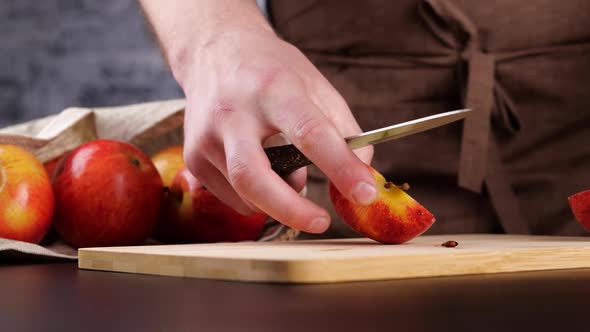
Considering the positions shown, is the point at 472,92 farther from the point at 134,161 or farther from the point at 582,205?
the point at 134,161

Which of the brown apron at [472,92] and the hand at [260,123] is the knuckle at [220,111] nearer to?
the hand at [260,123]

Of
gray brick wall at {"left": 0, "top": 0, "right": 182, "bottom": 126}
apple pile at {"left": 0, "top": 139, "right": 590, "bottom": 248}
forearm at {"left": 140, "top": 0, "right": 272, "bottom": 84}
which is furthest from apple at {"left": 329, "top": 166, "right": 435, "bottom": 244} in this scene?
gray brick wall at {"left": 0, "top": 0, "right": 182, "bottom": 126}

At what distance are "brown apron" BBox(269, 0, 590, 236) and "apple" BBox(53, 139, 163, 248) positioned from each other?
39cm

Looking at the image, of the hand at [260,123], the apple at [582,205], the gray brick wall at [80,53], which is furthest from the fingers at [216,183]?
the gray brick wall at [80,53]

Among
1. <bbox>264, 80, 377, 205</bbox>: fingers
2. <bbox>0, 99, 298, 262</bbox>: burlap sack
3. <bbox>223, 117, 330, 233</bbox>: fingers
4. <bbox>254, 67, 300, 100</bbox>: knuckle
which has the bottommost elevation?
<bbox>0, 99, 298, 262</bbox>: burlap sack

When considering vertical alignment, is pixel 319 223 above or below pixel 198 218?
above

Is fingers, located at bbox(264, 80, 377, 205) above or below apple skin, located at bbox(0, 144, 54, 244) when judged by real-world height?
above

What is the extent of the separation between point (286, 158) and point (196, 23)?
0.71 ft

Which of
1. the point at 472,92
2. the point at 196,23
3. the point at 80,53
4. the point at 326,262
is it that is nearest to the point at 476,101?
the point at 472,92

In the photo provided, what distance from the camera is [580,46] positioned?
4.26 ft

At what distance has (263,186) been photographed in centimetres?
77

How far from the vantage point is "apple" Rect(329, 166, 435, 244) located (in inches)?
33.1

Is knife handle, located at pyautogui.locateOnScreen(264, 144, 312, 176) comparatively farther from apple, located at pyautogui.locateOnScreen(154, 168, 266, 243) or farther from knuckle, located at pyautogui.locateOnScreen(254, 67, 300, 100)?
apple, located at pyautogui.locateOnScreen(154, 168, 266, 243)

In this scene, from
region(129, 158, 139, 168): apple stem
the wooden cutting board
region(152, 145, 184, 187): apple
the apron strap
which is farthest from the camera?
the apron strap
